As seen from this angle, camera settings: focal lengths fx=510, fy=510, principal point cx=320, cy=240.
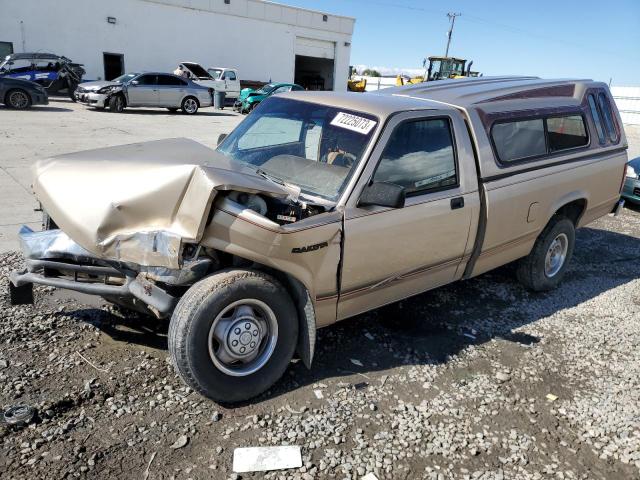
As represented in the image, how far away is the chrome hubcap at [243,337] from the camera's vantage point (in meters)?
3.03

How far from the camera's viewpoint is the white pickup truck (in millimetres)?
27175

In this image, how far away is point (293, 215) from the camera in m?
3.26

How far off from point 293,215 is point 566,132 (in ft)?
10.4

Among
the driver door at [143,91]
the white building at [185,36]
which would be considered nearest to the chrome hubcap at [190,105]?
the driver door at [143,91]

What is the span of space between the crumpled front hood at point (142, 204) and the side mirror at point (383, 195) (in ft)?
1.76

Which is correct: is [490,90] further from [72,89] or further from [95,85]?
[72,89]

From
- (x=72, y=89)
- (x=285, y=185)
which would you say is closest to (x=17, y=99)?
(x=72, y=89)

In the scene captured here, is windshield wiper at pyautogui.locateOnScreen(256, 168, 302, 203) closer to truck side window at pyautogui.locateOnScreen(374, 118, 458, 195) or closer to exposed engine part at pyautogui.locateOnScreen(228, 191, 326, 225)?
exposed engine part at pyautogui.locateOnScreen(228, 191, 326, 225)

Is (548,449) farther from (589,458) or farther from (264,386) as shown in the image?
(264,386)

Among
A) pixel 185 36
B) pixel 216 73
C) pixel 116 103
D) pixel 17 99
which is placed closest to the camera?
pixel 17 99

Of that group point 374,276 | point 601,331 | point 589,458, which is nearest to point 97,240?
point 374,276

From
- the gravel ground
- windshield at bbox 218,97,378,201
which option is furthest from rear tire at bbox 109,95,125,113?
windshield at bbox 218,97,378,201

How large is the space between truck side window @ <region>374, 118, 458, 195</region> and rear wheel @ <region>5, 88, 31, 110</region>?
1870 centimetres

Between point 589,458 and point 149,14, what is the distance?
110ft
